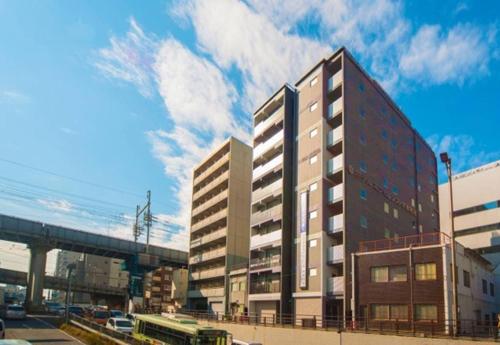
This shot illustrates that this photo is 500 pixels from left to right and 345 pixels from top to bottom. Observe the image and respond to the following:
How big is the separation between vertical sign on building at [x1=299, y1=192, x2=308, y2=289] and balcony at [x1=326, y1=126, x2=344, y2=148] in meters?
5.98

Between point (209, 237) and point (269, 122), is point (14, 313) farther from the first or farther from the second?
point (269, 122)

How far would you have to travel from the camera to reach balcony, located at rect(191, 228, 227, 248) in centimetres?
7338

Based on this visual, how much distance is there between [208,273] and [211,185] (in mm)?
15135

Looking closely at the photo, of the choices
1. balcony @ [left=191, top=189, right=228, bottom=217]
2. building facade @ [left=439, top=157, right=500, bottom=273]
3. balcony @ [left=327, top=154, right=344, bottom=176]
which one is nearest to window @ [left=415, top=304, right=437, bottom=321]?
balcony @ [left=327, top=154, right=344, bottom=176]

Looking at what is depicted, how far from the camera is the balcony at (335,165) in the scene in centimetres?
4747

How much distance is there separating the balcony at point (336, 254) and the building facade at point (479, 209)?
2893 cm

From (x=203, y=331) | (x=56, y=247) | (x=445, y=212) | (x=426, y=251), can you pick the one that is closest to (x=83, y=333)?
(x=203, y=331)

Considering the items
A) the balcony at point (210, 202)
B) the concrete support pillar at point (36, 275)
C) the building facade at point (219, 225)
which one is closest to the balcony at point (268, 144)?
the building facade at point (219, 225)

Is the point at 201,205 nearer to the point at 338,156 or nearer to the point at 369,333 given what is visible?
the point at 338,156

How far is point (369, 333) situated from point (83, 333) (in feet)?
70.1

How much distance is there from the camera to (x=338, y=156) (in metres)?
48.1

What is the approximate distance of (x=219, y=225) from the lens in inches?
3066

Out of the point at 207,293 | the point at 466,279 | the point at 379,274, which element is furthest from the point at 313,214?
the point at 207,293

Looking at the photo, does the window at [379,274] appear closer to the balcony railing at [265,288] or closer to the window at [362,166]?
the window at [362,166]
